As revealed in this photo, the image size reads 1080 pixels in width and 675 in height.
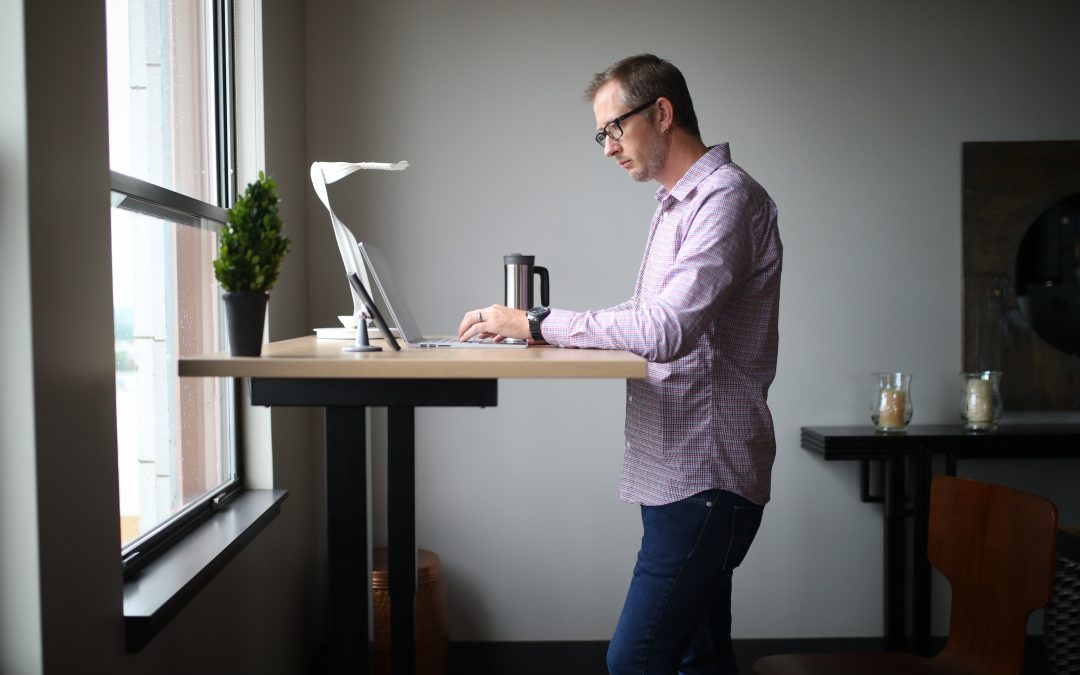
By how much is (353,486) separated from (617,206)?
2016 mm

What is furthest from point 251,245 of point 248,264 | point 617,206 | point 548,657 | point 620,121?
point 548,657

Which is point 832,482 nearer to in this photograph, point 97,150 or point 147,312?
point 147,312

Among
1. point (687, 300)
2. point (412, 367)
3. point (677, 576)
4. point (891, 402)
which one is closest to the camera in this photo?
point (412, 367)

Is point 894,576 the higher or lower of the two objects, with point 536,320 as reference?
lower

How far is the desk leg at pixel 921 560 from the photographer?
295cm

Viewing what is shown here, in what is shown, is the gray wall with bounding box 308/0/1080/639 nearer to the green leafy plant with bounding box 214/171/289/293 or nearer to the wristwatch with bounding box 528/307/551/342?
the wristwatch with bounding box 528/307/551/342

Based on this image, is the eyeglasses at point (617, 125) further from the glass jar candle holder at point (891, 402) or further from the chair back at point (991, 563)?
the glass jar candle holder at point (891, 402)

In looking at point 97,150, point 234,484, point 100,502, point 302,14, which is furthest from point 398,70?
point 100,502

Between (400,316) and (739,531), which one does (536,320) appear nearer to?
(400,316)

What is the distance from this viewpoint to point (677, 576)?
5.49 ft

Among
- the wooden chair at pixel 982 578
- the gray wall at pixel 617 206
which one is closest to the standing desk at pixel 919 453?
the gray wall at pixel 617 206

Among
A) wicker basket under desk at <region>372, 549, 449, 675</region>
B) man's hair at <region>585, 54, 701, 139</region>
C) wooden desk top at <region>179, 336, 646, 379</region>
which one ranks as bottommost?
wicker basket under desk at <region>372, 549, 449, 675</region>

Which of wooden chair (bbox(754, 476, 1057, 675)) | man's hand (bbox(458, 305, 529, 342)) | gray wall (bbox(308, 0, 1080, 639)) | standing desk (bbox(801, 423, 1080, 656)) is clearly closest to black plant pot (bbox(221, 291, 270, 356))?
man's hand (bbox(458, 305, 529, 342))

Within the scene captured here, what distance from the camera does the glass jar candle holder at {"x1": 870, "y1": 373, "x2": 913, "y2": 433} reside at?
305cm
